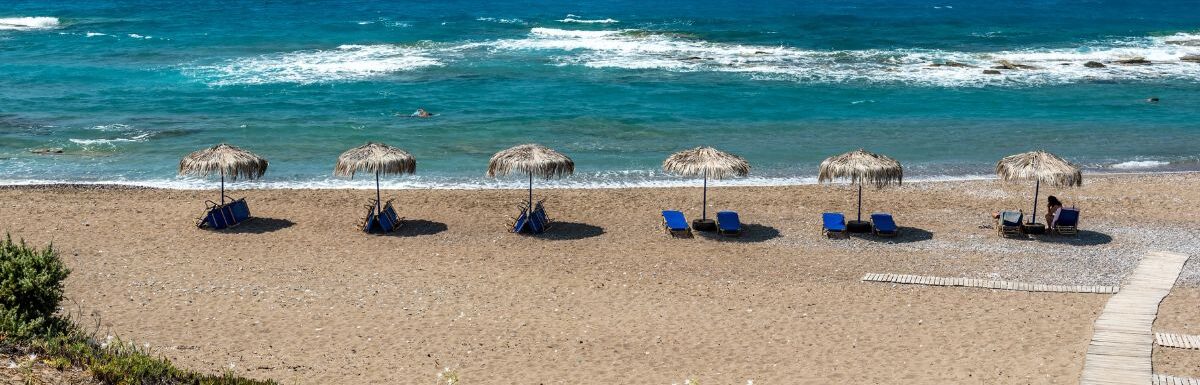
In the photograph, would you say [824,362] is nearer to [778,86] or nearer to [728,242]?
[728,242]

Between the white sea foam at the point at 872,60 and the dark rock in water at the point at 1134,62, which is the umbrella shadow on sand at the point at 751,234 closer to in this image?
the white sea foam at the point at 872,60

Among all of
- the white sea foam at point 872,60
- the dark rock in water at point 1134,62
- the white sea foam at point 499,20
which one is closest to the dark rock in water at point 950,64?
the white sea foam at point 872,60

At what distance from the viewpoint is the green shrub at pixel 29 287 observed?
11.4m

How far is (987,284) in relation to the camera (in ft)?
53.3

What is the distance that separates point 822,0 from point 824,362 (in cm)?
5421

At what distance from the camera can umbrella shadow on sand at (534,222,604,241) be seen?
19.3 metres

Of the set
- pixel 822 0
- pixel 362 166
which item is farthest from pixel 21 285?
pixel 822 0

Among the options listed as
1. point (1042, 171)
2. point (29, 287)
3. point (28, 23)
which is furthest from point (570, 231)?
point (28, 23)

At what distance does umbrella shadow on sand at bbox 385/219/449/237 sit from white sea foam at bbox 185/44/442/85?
18913 millimetres

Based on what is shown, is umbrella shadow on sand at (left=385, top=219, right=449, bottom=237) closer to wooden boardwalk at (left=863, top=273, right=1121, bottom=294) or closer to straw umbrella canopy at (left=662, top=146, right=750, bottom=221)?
straw umbrella canopy at (left=662, top=146, right=750, bottom=221)

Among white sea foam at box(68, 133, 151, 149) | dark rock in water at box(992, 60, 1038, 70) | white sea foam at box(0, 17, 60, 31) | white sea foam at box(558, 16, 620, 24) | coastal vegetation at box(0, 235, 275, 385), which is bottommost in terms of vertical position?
white sea foam at box(68, 133, 151, 149)

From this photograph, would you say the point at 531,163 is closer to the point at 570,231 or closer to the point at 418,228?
the point at 570,231

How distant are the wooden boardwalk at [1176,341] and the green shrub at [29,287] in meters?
13.1

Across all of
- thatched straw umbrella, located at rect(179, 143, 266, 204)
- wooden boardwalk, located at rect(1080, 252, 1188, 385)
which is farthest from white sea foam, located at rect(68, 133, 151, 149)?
wooden boardwalk, located at rect(1080, 252, 1188, 385)
